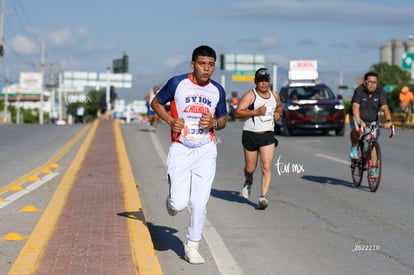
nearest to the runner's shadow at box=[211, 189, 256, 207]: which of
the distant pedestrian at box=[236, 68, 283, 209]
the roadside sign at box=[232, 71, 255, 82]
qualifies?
the distant pedestrian at box=[236, 68, 283, 209]

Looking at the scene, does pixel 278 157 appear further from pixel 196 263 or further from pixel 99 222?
pixel 196 263

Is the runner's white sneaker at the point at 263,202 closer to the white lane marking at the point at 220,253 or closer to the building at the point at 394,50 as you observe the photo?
the white lane marking at the point at 220,253

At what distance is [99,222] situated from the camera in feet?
29.3

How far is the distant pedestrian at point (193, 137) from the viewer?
7418 millimetres

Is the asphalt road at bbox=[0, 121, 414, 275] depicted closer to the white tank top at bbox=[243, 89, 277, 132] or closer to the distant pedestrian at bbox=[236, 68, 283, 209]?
the distant pedestrian at bbox=[236, 68, 283, 209]

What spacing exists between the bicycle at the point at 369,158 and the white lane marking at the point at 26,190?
5082 millimetres

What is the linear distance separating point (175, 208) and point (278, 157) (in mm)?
12804

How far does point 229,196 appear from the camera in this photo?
12.6 meters

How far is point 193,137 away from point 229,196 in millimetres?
5232

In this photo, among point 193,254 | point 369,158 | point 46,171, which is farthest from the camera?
point 46,171

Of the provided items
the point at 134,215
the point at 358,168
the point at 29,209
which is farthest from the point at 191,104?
the point at 358,168

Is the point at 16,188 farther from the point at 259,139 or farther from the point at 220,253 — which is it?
the point at 220,253

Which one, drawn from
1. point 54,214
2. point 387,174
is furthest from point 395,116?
point 54,214

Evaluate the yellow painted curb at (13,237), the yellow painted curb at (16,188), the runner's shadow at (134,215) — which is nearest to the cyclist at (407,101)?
the yellow painted curb at (16,188)
